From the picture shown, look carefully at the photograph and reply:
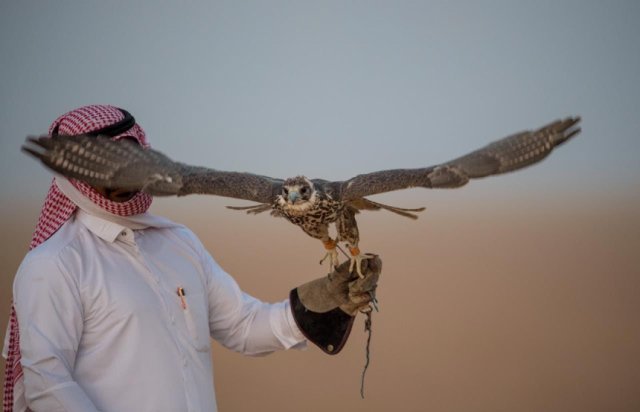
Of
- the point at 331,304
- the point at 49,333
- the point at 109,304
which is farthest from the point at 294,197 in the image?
the point at 49,333

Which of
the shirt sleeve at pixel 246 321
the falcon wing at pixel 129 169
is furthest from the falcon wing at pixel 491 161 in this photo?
the shirt sleeve at pixel 246 321

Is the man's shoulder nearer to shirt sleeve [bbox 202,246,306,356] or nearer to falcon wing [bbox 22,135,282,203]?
falcon wing [bbox 22,135,282,203]

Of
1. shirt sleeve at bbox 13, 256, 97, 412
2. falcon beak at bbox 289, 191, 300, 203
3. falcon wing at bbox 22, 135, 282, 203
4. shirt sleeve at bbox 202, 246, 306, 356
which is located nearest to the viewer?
shirt sleeve at bbox 13, 256, 97, 412

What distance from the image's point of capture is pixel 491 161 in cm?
189

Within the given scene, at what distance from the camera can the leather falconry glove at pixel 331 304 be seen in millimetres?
2090

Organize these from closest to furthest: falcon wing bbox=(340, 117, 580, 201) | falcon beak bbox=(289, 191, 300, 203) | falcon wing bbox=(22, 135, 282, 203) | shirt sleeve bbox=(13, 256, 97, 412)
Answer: shirt sleeve bbox=(13, 256, 97, 412)
falcon wing bbox=(22, 135, 282, 203)
falcon wing bbox=(340, 117, 580, 201)
falcon beak bbox=(289, 191, 300, 203)

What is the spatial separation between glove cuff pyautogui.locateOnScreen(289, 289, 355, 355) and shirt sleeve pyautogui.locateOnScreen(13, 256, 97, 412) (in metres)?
0.70

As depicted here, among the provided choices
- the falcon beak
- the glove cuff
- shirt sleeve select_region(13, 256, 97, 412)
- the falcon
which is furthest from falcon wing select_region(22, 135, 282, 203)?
the glove cuff

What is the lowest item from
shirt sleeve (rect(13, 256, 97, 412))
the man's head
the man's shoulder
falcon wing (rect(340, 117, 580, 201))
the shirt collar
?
shirt sleeve (rect(13, 256, 97, 412))

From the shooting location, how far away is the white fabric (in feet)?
5.36

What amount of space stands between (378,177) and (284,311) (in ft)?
1.81

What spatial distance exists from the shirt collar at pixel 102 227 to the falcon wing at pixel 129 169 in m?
0.11

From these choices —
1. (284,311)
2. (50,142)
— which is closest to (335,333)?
(284,311)

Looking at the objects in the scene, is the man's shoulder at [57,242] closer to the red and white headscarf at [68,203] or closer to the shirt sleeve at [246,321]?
the red and white headscarf at [68,203]
